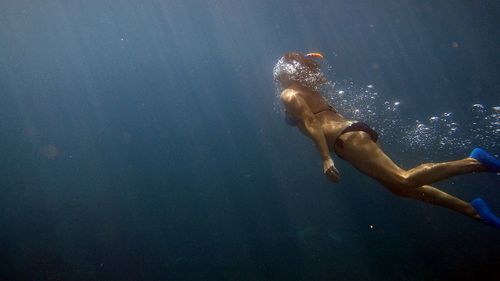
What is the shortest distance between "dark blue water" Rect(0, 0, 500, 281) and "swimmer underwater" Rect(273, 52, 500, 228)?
421 inches

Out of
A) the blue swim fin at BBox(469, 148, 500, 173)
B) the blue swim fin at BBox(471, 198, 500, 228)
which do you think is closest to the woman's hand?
the blue swim fin at BBox(469, 148, 500, 173)

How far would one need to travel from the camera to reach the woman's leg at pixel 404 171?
4.09m

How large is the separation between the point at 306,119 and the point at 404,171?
146cm

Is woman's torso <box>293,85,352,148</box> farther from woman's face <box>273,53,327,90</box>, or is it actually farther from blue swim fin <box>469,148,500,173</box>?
blue swim fin <box>469,148,500,173</box>

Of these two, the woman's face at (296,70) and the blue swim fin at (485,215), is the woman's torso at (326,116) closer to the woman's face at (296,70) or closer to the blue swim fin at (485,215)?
the woman's face at (296,70)

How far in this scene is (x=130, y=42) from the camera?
112 ft

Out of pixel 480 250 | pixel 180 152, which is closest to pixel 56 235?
pixel 180 152

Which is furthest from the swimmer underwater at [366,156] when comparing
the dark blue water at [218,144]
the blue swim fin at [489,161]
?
the dark blue water at [218,144]

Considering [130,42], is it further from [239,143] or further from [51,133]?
[239,143]

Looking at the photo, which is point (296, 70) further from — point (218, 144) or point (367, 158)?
point (218, 144)

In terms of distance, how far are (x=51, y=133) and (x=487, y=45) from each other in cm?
3613

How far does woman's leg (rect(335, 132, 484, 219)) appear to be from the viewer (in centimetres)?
409

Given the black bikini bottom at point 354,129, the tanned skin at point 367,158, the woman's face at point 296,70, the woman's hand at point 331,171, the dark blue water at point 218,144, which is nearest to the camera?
the woman's hand at point 331,171

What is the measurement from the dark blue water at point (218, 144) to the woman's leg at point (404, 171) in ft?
34.8
